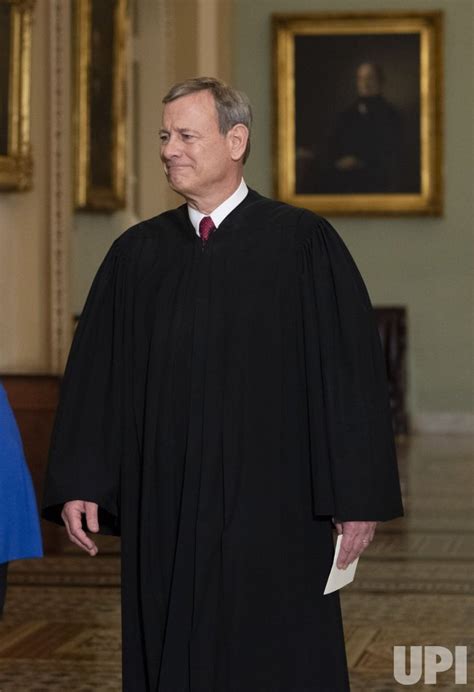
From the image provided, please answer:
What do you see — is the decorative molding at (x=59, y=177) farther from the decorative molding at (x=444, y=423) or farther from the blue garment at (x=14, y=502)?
the decorative molding at (x=444, y=423)

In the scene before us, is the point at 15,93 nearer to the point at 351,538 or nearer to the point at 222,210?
the point at 222,210

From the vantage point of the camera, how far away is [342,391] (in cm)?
370

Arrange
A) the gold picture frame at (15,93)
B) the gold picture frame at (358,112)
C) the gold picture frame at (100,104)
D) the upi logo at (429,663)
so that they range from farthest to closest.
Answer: the gold picture frame at (358,112)
the gold picture frame at (100,104)
the gold picture frame at (15,93)
the upi logo at (429,663)

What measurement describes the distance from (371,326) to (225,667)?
3.11 feet

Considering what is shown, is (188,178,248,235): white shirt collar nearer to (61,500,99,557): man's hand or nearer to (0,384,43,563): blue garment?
(61,500,99,557): man's hand

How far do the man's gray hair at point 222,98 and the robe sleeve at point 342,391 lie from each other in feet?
1.09

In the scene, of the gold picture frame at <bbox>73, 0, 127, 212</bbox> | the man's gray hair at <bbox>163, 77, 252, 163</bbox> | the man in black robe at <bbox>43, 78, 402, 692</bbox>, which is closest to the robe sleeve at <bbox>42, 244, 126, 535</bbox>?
the man in black robe at <bbox>43, 78, 402, 692</bbox>

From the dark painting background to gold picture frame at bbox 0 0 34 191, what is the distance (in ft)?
28.6

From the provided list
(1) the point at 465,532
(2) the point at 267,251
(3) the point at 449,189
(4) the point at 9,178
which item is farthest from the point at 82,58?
(2) the point at 267,251

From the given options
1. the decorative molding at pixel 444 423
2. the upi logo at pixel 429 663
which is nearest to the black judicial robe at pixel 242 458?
the upi logo at pixel 429 663

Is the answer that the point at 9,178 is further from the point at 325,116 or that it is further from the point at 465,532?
the point at 325,116

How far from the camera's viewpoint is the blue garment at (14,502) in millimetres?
4402

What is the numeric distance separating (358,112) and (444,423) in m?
3.93

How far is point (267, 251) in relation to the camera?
12.6 ft
